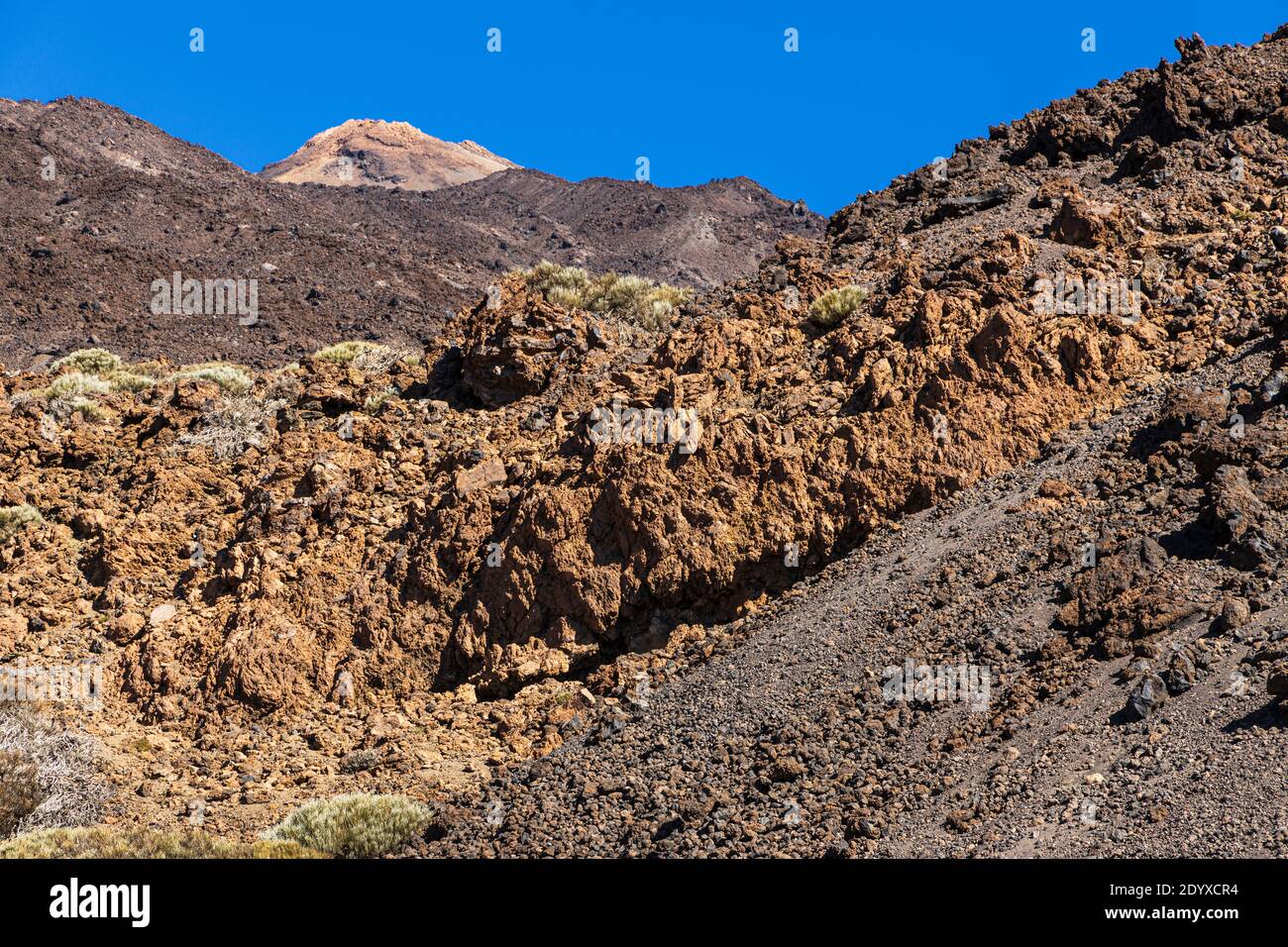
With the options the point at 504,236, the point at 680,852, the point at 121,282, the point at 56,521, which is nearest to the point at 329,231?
the point at 121,282

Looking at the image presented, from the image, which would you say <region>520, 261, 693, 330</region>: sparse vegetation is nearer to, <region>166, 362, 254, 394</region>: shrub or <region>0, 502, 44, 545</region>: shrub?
<region>166, 362, 254, 394</region>: shrub

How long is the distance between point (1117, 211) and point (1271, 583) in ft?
19.4

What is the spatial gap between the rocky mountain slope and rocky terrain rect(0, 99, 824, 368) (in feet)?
34.7

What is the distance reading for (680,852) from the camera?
7121 mm

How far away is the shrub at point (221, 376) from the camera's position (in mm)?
15773

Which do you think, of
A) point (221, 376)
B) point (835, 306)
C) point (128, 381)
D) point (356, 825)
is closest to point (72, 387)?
point (128, 381)

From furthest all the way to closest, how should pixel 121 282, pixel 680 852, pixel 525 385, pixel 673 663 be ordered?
1. pixel 121 282
2. pixel 525 385
3. pixel 673 663
4. pixel 680 852

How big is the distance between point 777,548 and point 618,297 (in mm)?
7530

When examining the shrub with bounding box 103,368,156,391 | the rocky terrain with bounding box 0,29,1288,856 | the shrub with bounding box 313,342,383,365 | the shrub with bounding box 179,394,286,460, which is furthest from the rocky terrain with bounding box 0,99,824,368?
the rocky terrain with bounding box 0,29,1288,856

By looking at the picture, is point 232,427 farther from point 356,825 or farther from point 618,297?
point 356,825

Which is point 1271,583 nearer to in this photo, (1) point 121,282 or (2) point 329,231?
(1) point 121,282

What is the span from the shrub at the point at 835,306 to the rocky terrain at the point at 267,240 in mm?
22037

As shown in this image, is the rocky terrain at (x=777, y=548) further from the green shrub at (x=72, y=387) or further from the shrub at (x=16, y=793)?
the green shrub at (x=72, y=387)

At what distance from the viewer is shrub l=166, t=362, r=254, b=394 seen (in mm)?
15773
